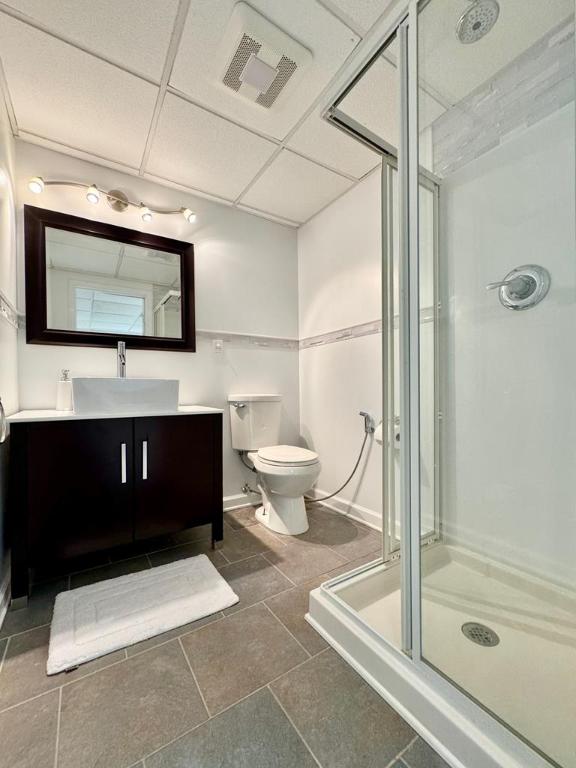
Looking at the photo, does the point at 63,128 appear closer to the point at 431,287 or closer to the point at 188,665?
the point at 431,287

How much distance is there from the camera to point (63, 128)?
1.64 metres

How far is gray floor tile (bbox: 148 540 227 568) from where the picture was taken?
5.27 feet

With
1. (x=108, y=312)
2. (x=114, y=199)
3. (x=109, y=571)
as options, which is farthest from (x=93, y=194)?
(x=109, y=571)

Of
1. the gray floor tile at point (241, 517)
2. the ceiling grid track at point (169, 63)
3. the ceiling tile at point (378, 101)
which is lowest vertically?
the gray floor tile at point (241, 517)

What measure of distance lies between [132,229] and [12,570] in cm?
188

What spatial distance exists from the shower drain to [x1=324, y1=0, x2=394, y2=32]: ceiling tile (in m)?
2.19

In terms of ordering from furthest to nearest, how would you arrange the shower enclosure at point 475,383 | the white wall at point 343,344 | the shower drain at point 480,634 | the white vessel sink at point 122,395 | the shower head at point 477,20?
the white wall at point 343,344 < the white vessel sink at point 122,395 < the shower head at point 477,20 < the shower drain at point 480,634 < the shower enclosure at point 475,383

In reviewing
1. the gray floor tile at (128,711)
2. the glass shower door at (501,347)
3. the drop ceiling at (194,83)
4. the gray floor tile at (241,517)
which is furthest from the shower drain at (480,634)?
the drop ceiling at (194,83)

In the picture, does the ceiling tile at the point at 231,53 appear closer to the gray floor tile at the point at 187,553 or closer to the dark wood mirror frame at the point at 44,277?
the dark wood mirror frame at the point at 44,277

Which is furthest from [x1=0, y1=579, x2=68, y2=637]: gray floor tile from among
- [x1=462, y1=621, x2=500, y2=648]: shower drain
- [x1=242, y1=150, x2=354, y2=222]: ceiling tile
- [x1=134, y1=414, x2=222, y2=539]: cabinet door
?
[x1=242, y1=150, x2=354, y2=222]: ceiling tile

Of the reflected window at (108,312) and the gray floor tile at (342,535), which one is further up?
the reflected window at (108,312)

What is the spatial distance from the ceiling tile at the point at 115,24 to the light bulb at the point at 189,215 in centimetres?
81

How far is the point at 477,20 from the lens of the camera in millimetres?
1172

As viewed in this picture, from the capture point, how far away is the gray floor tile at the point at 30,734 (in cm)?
75
